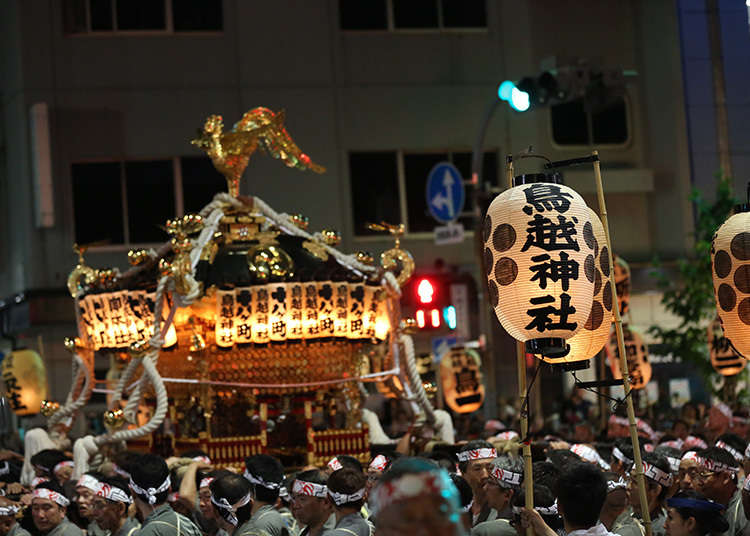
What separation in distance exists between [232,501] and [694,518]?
118 inches

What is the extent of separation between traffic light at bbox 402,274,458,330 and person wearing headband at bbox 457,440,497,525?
318 inches

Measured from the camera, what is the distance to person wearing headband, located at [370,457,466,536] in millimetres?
3701

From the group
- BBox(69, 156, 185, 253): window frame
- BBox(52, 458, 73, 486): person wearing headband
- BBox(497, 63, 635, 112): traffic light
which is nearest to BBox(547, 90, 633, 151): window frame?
BBox(69, 156, 185, 253): window frame

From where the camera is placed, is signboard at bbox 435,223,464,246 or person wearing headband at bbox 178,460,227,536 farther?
signboard at bbox 435,223,464,246

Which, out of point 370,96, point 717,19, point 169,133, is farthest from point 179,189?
point 717,19

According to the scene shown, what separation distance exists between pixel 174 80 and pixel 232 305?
1000 centimetres

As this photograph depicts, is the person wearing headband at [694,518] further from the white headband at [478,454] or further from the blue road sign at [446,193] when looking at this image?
the blue road sign at [446,193]

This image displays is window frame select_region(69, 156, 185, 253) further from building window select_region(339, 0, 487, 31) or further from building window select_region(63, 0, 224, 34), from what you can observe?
building window select_region(339, 0, 487, 31)

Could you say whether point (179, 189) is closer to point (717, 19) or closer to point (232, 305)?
point (232, 305)

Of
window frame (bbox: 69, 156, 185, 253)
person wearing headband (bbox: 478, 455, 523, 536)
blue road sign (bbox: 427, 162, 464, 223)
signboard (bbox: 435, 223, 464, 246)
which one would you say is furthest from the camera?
window frame (bbox: 69, 156, 185, 253)

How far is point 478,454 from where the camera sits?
8.99m

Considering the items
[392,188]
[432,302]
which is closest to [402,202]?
[392,188]

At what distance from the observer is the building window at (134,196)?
22062 mm

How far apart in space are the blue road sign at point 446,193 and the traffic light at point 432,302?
145 centimetres
